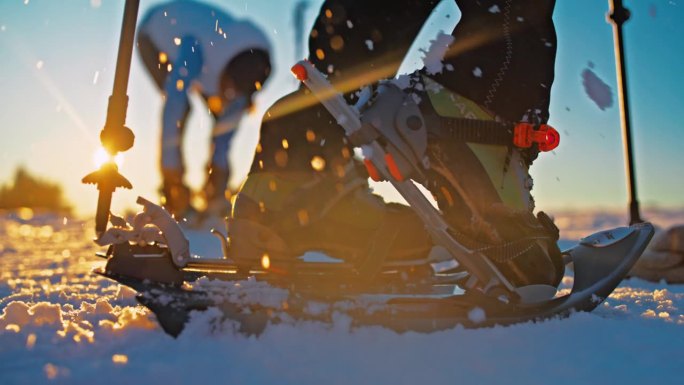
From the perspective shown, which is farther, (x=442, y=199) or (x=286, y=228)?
(x=286, y=228)

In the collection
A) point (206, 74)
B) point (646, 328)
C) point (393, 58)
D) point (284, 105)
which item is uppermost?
point (206, 74)

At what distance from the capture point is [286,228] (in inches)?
66.9

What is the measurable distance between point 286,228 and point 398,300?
452 mm

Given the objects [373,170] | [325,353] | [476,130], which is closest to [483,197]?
[476,130]

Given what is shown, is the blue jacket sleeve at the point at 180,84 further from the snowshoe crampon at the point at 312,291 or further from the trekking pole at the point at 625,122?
the snowshoe crampon at the point at 312,291

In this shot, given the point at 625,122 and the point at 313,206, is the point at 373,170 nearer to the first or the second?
the point at 313,206

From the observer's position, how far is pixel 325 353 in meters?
1.14

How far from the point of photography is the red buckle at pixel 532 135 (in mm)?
1528

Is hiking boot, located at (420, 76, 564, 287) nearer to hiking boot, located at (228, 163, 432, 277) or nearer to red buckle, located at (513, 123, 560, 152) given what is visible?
red buckle, located at (513, 123, 560, 152)

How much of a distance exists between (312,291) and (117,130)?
891mm

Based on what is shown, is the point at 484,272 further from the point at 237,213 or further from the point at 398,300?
the point at 237,213

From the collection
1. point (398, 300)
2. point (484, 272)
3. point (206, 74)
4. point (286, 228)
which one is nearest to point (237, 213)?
point (286, 228)

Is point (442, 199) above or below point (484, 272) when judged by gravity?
above

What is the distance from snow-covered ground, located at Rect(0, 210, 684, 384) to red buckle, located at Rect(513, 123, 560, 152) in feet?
1.52
